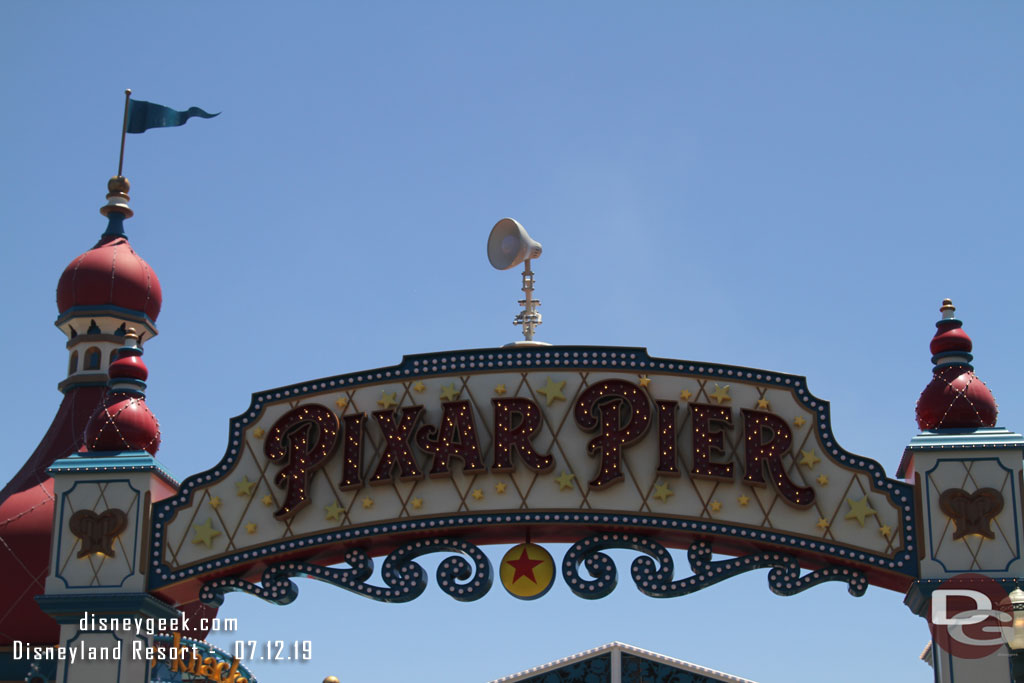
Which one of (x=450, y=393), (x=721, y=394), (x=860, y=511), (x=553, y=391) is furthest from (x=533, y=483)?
(x=860, y=511)

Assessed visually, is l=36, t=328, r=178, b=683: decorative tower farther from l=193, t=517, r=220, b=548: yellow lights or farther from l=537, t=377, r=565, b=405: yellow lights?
l=537, t=377, r=565, b=405: yellow lights

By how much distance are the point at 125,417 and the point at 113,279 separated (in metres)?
8.10

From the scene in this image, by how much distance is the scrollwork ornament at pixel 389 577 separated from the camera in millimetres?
15688

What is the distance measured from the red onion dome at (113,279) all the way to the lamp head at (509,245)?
8638mm

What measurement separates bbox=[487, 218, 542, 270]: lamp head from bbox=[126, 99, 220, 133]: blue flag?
6.75 meters

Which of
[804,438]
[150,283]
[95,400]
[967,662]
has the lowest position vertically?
[967,662]

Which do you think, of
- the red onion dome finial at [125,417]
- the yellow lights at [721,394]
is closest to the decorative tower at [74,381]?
the red onion dome finial at [125,417]

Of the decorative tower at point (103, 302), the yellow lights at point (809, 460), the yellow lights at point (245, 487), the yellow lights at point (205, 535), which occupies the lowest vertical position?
the yellow lights at point (205, 535)

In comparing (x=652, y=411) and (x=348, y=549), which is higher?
(x=652, y=411)

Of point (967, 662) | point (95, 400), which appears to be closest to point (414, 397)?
point (967, 662)

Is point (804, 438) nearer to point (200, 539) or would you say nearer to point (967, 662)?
point (967, 662)

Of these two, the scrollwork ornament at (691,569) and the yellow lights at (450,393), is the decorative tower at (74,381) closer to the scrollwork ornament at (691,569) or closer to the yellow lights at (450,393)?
the yellow lights at (450,393)

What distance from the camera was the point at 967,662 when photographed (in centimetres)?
1455

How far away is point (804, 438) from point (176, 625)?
728cm
